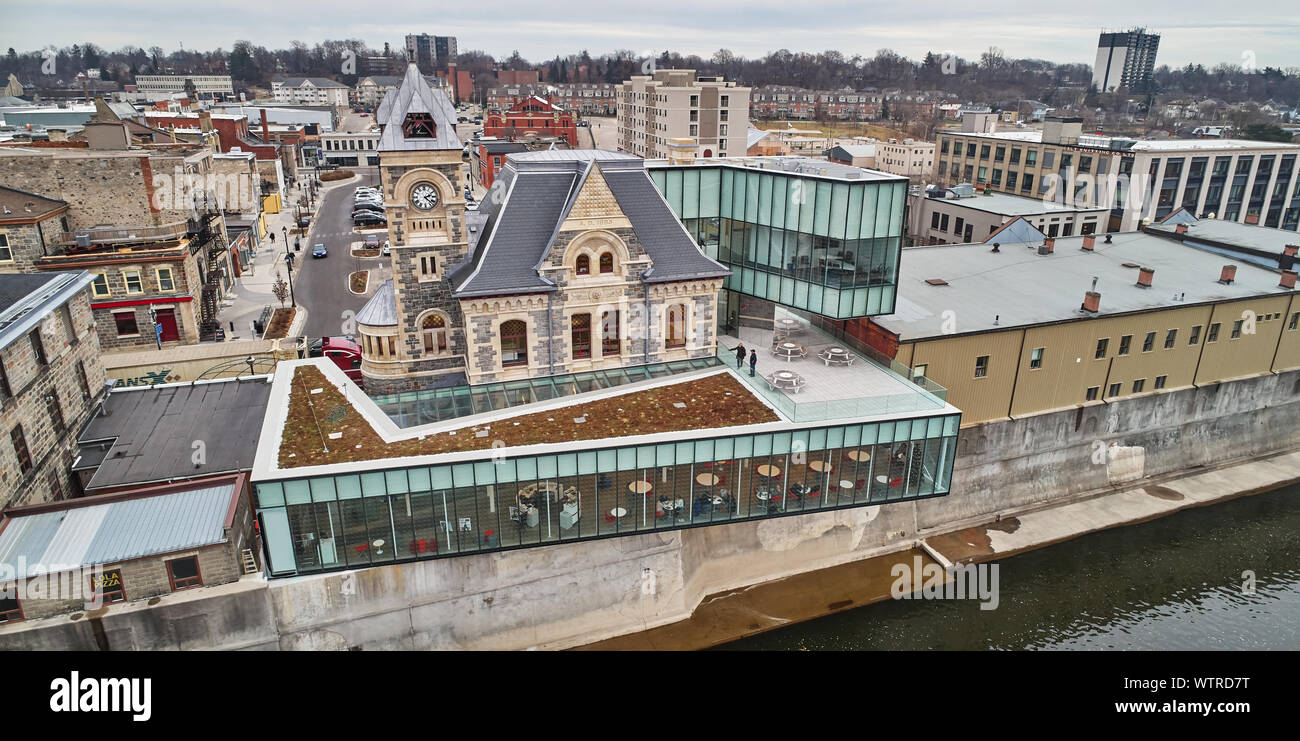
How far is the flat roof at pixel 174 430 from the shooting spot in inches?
1405

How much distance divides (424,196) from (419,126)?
3.35 metres

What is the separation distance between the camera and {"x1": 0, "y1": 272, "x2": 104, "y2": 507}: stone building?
32031 mm

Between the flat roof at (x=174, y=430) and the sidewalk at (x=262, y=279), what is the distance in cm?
1979

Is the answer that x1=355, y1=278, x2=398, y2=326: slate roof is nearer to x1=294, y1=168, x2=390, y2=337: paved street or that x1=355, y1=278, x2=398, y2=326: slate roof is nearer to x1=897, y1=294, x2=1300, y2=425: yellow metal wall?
x1=294, y1=168, x2=390, y2=337: paved street

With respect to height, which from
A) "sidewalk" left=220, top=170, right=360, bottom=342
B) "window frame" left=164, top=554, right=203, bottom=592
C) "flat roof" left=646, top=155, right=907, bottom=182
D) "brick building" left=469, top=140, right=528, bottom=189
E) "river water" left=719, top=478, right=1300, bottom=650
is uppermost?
"flat roof" left=646, top=155, right=907, bottom=182

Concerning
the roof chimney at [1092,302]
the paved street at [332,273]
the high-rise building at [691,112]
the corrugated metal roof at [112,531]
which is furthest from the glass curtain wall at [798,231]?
the high-rise building at [691,112]

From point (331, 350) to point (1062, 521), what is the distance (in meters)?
49.2

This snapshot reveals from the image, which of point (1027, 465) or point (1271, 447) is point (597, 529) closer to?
point (1027, 465)

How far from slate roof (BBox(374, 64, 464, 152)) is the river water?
28747 millimetres

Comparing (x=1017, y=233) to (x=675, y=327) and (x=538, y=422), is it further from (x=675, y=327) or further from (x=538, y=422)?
(x=538, y=422)

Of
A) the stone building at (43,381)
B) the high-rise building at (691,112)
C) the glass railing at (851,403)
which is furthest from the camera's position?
the high-rise building at (691,112)

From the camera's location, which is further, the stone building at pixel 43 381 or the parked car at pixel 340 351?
the parked car at pixel 340 351

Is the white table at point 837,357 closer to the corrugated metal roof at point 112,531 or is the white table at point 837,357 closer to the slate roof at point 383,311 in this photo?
the slate roof at point 383,311

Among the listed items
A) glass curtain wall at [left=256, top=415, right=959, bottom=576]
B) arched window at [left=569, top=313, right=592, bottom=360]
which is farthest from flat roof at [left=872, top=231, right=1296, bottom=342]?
arched window at [left=569, top=313, right=592, bottom=360]
